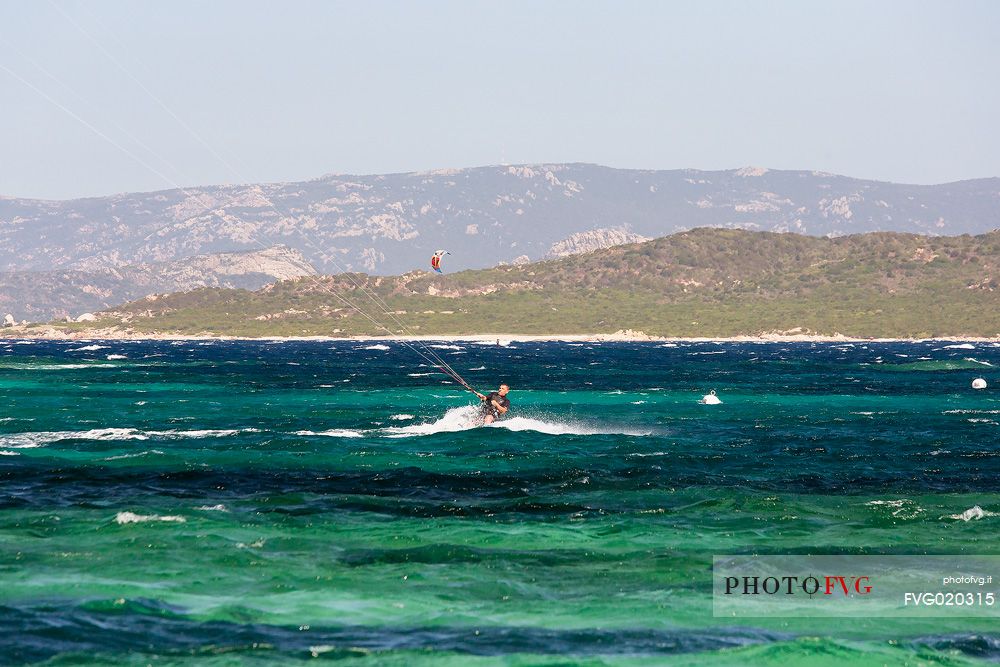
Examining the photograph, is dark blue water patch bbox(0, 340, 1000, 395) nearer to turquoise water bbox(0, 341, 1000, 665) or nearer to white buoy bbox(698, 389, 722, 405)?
white buoy bbox(698, 389, 722, 405)

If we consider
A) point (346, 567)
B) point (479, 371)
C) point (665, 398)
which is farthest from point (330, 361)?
point (346, 567)

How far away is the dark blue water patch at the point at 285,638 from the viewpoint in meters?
22.8

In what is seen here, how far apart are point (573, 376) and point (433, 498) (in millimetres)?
92559

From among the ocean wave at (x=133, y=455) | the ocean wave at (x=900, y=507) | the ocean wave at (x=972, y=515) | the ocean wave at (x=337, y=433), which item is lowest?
the ocean wave at (x=972, y=515)

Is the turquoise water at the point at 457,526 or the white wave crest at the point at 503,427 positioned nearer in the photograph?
the turquoise water at the point at 457,526

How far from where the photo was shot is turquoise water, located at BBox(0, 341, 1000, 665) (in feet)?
77.8

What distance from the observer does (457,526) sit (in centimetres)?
3600

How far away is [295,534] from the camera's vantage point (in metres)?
34.3

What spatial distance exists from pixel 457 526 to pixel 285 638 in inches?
506

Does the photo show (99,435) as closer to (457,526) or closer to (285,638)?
(457,526)

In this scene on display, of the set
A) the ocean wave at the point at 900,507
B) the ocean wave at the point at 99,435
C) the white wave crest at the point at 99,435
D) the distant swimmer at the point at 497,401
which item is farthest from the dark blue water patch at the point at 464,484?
the distant swimmer at the point at 497,401

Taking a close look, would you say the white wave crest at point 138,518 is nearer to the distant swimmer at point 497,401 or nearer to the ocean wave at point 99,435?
the ocean wave at point 99,435

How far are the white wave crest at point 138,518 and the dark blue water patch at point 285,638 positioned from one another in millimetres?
10336

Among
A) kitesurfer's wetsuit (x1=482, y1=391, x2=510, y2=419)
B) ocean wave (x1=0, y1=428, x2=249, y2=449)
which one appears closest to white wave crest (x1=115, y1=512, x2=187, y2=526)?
ocean wave (x1=0, y1=428, x2=249, y2=449)
